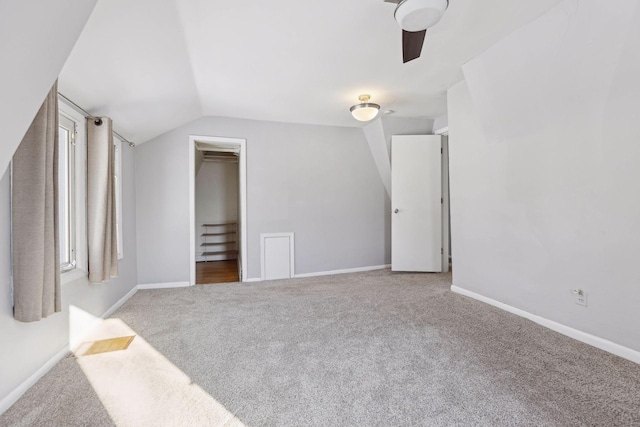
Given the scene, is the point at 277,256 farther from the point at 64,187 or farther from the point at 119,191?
the point at 64,187

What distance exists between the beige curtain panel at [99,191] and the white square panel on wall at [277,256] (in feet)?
6.47

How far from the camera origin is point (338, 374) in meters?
1.85

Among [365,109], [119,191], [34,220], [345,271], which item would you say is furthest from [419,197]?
[34,220]

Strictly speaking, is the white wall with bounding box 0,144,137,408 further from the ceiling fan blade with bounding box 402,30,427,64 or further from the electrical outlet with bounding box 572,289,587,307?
the electrical outlet with bounding box 572,289,587,307

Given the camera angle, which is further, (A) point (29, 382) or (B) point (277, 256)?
(B) point (277, 256)

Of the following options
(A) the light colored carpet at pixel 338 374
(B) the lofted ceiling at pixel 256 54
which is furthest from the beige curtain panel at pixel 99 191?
(A) the light colored carpet at pixel 338 374

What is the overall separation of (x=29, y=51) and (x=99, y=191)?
1963mm

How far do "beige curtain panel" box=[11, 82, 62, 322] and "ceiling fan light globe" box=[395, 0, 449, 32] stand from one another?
2.03 metres

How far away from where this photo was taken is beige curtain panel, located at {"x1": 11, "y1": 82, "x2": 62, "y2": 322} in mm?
1657

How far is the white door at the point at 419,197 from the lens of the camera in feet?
14.6

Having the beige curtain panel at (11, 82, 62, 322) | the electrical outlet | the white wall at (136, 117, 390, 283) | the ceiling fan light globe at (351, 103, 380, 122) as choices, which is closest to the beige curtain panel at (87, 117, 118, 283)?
the beige curtain panel at (11, 82, 62, 322)

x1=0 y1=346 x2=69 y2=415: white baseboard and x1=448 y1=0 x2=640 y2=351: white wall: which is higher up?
x1=448 y1=0 x2=640 y2=351: white wall

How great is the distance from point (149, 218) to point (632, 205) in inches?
179

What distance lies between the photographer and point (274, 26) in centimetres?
219
